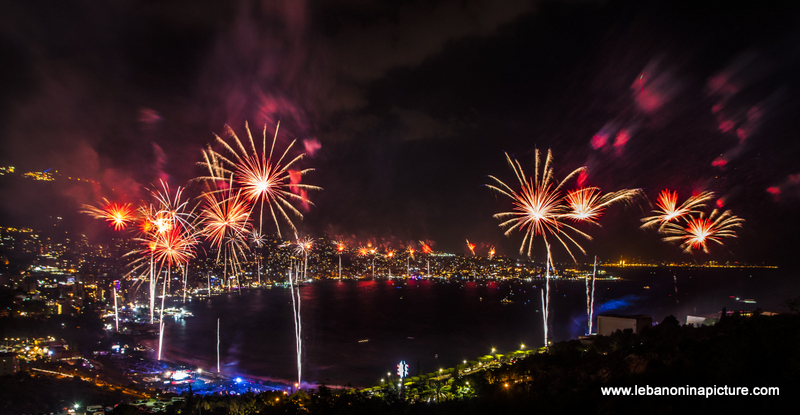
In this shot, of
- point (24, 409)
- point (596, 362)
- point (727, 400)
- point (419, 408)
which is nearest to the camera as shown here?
point (727, 400)

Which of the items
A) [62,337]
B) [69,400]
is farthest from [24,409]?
[62,337]

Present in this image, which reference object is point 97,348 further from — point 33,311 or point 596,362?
point 596,362

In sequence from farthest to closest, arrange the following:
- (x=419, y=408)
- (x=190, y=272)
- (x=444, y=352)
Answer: (x=190, y=272)
(x=444, y=352)
(x=419, y=408)

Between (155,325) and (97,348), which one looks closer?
(97,348)

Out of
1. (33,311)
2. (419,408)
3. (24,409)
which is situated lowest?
(24,409)

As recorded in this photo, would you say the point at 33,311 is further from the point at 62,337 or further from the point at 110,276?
the point at 110,276

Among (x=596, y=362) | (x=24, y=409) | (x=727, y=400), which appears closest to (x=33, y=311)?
(x=24, y=409)

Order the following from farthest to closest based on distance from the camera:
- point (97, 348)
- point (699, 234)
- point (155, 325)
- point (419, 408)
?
point (155, 325), point (97, 348), point (699, 234), point (419, 408)

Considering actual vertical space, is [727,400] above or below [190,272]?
below

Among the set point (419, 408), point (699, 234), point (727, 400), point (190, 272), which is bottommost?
point (419, 408)
